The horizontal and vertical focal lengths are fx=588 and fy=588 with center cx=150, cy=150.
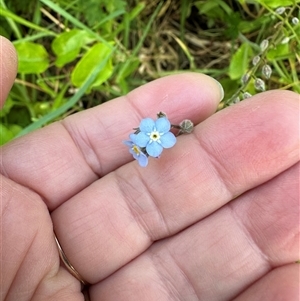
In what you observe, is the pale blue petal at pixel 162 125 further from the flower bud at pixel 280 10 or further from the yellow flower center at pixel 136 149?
the flower bud at pixel 280 10

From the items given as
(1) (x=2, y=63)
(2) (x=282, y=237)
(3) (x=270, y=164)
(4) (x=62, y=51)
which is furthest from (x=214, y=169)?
(4) (x=62, y=51)

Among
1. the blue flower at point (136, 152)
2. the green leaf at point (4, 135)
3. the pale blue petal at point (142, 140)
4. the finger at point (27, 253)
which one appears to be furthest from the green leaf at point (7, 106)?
the pale blue petal at point (142, 140)

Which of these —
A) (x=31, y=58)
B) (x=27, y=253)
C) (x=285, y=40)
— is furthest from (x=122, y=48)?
(x=27, y=253)

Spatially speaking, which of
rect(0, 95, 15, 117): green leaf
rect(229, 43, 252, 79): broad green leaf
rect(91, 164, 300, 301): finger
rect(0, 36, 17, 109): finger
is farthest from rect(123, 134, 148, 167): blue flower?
rect(0, 95, 15, 117): green leaf

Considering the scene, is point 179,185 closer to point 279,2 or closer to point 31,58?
point 279,2

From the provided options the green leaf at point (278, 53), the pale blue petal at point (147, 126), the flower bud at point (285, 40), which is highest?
the flower bud at point (285, 40)

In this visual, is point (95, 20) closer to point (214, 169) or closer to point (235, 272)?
point (214, 169)
